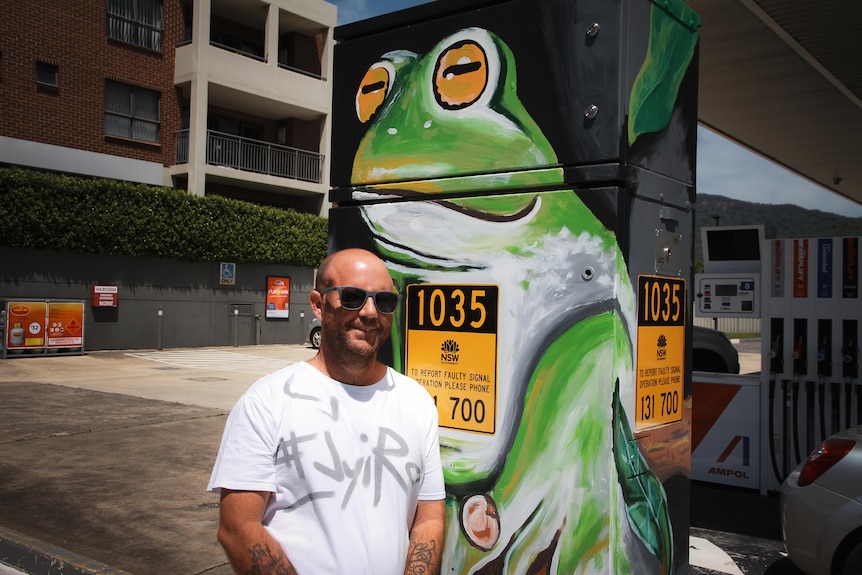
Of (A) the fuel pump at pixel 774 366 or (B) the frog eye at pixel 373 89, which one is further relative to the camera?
(A) the fuel pump at pixel 774 366

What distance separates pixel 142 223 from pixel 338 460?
20150mm

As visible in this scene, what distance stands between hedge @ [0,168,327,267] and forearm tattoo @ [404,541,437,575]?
1869cm

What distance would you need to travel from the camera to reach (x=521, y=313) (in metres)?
2.35

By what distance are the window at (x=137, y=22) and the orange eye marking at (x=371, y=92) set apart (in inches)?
897

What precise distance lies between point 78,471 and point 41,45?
17679 mm

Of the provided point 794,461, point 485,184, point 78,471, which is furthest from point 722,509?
point 78,471

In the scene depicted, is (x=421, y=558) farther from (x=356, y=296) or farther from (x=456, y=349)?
(x=356, y=296)

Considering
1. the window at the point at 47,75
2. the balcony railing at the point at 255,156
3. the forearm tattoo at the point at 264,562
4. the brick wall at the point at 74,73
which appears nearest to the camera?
the forearm tattoo at the point at 264,562

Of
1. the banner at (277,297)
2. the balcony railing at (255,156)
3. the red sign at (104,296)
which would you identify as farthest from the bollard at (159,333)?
the balcony railing at (255,156)

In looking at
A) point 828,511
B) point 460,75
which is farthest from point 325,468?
point 828,511

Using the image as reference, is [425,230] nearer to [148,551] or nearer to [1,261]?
[148,551]

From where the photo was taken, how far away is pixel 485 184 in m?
2.42

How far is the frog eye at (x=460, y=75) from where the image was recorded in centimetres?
246

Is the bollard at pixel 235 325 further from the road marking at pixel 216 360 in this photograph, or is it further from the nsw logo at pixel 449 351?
the nsw logo at pixel 449 351
